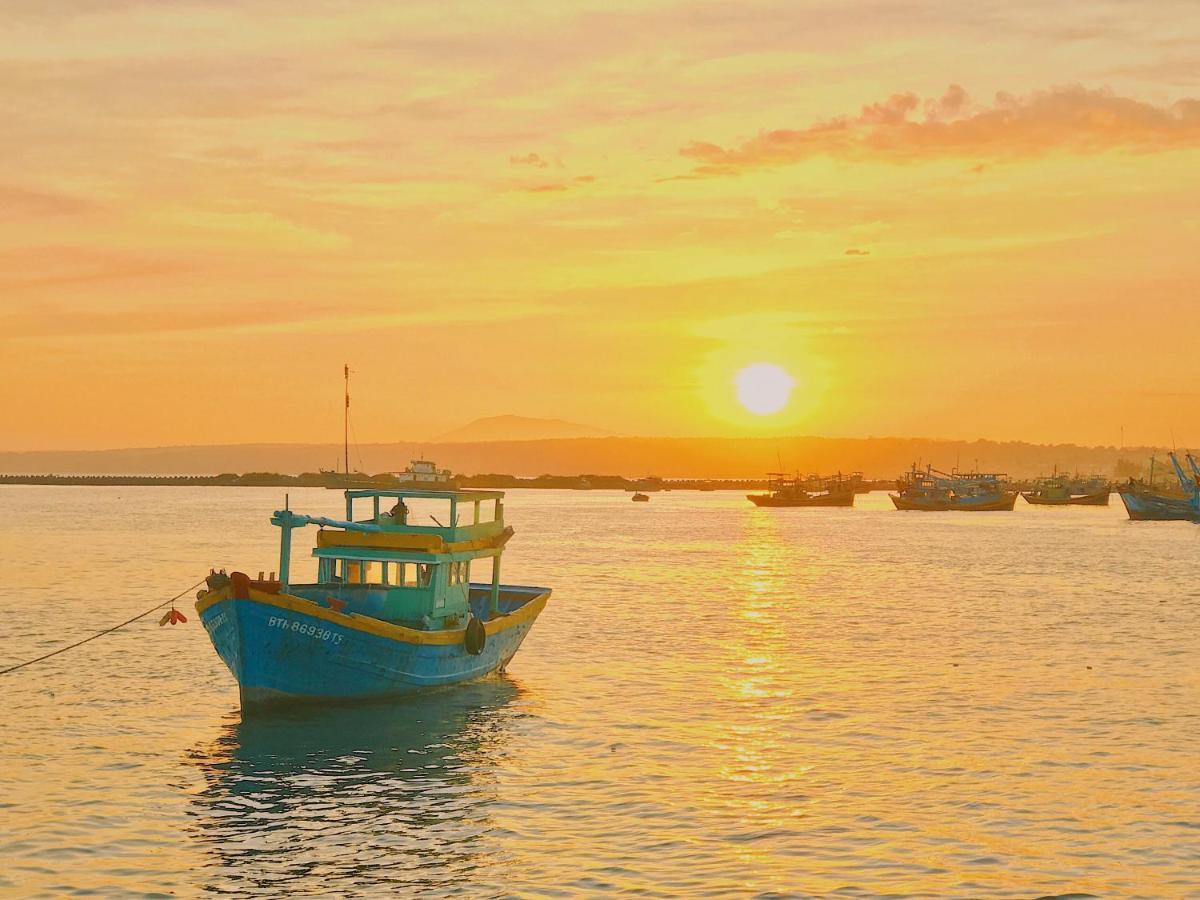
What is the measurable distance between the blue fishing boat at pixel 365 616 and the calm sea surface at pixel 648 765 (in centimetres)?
84

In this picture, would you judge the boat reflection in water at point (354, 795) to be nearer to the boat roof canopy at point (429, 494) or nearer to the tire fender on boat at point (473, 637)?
the tire fender on boat at point (473, 637)

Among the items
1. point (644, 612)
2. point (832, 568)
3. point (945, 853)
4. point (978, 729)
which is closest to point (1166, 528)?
point (832, 568)

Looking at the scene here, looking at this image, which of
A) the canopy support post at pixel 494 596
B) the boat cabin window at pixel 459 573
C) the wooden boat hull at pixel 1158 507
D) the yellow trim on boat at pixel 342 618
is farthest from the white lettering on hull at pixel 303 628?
the wooden boat hull at pixel 1158 507

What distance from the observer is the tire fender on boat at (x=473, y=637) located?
3253cm

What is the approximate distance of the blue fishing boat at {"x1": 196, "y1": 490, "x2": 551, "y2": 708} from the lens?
28.3m

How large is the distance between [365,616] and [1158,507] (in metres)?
163

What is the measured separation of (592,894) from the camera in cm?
1770

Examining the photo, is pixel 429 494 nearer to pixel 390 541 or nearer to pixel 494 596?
pixel 390 541

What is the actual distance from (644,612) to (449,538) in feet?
80.3

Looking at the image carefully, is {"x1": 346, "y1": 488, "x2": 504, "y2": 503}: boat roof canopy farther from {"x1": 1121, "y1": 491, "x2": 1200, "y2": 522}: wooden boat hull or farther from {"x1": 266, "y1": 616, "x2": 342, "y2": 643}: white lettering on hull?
{"x1": 1121, "y1": 491, "x2": 1200, "y2": 522}: wooden boat hull

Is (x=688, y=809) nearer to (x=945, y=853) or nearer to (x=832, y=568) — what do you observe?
(x=945, y=853)

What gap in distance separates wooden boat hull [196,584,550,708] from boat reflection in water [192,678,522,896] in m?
0.50

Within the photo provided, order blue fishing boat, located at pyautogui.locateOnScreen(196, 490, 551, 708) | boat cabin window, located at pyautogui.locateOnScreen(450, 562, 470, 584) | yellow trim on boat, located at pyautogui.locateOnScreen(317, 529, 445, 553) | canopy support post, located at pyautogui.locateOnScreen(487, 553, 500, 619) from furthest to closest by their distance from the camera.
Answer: canopy support post, located at pyautogui.locateOnScreen(487, 553, 500, 619) < boat cabin window, located at pyautogui.locateOnScreen(450, 562, 470, 584) < yellow trim on boat, located at pyautogui.locateOnScreen(317, 529, 445, 553) < blue fishing boat, located at pyautogui.locateOnScreen(196, 490, 551, 708)

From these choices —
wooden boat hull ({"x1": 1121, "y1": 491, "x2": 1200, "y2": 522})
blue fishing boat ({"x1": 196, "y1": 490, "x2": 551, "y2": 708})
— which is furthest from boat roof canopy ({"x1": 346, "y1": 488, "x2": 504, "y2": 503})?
wooden boat hull ({"x1": 1121, "y1": 491, "x2": 1200, "y2": 522})
